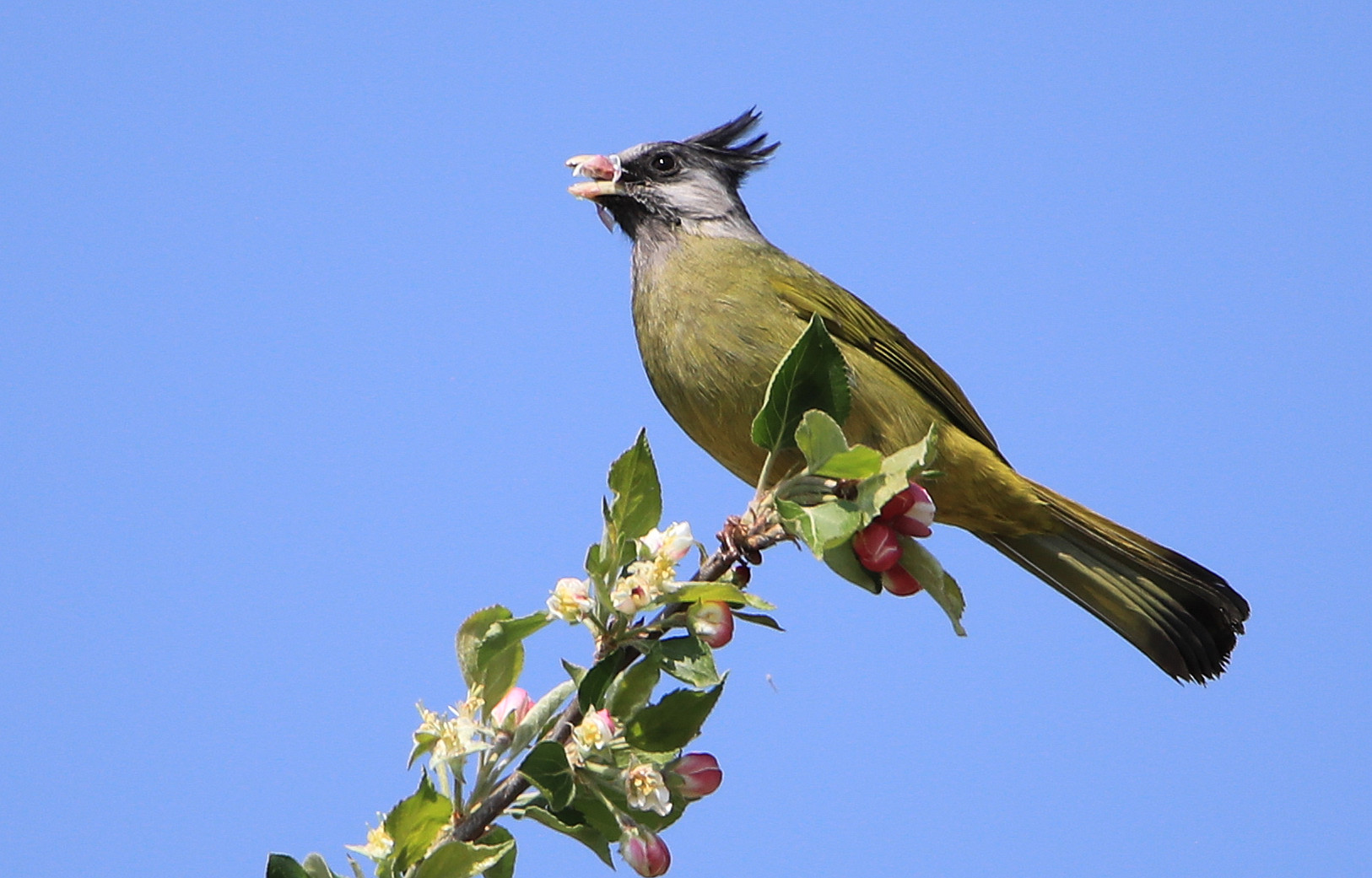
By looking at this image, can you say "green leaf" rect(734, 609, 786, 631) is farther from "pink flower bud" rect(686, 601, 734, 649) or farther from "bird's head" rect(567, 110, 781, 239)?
"bird's head" rect(567, 110, 781, 239)

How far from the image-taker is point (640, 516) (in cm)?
225

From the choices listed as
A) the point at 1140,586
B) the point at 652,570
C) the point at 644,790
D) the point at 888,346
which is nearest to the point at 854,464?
the point at 652,570

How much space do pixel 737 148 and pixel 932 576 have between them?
10.7 ft


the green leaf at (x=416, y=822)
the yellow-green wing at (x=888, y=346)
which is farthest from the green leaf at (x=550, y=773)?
the yellow-green wing at (x=888, y=346)

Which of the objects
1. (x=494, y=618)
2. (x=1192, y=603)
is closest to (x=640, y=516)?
(x=494, y=618)

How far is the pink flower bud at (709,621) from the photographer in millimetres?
2189

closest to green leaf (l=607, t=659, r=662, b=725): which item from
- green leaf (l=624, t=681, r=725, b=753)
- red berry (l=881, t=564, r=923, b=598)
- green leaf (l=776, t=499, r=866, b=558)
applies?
green leaf (l=624, t=681, r=725, b=753)

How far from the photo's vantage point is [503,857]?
2.09 metres

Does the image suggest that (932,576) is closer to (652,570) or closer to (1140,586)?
(652,570)

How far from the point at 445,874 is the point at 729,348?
7.87ft

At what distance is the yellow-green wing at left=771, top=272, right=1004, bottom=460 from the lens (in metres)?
4.50

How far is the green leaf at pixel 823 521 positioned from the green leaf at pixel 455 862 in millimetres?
713

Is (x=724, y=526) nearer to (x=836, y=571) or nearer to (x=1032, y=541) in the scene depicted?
(x=836, y=571)

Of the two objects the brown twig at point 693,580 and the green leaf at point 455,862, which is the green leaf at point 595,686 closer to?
the brown twig at point 693,580
